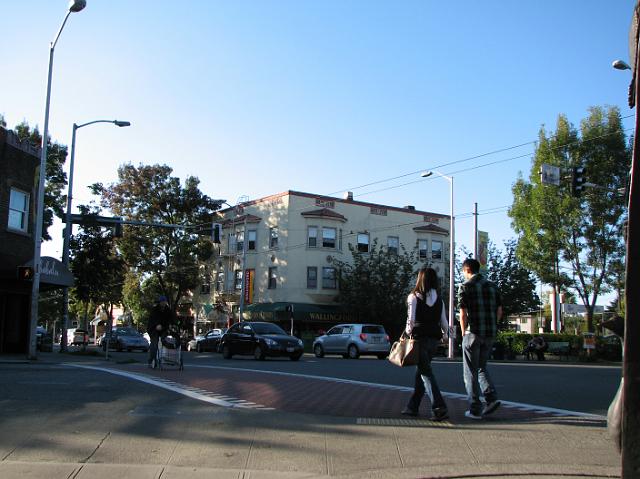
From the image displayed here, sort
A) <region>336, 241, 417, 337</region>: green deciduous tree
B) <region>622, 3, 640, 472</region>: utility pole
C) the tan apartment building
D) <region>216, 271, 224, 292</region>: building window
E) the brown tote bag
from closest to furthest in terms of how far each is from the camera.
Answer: <region>622, 3, 640, 472</region>: utility pole → the brown tote bag → <region>336, 241, 417, 337</region>: green deciduous tree → the tan apartment building → <region>216, 271, 224, 292</region>: building window

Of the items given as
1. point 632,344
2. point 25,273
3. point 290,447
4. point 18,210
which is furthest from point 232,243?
point 632,344

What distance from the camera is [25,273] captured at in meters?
18.8

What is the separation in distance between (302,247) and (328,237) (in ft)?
7.25

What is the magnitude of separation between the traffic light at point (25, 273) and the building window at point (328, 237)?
2839 cm

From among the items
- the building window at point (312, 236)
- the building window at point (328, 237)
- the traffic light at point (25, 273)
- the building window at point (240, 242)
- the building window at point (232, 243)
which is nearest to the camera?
the traffic light at point (25, 273)

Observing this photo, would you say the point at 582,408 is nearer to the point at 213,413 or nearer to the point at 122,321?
the point at 213,413

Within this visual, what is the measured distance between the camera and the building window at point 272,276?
45.8 m

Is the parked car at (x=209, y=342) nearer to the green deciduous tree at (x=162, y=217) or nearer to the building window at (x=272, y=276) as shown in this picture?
the building window at (x=272, y=276)

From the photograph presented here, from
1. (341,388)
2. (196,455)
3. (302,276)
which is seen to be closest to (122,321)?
(302,276)

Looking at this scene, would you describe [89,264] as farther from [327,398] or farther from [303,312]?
[327,398]

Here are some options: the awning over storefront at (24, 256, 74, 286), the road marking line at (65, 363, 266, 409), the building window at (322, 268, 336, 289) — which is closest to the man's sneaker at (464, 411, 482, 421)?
the road marking line at (65, 363, 266, 409)

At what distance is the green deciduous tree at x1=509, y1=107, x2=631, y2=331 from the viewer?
34.0 meters

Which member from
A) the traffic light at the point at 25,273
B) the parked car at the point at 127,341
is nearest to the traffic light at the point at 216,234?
the traffic light at the point at 25,273

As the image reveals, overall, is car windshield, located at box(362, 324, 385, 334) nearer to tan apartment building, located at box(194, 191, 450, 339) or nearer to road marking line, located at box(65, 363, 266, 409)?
tan apartment building, located at box(194, 191, 450, 339)
